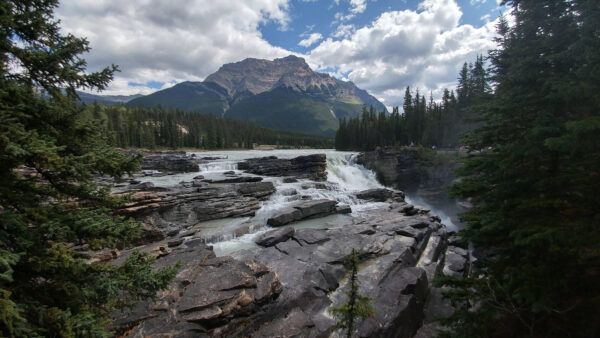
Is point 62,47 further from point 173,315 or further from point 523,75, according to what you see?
point 523,75

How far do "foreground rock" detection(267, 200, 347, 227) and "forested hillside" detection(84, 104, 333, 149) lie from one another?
5634 centimetres

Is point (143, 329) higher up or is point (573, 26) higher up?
point (573, 26)

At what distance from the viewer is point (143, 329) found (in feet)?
21.0

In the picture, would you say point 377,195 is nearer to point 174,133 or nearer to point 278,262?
point 278,262

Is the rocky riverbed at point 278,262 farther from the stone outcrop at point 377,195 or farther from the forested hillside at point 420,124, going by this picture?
the forested hillside at point 420,124

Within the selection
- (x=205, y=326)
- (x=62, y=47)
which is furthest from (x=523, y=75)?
(x=205, y=326)

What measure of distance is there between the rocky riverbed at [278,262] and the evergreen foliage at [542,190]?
134 inches

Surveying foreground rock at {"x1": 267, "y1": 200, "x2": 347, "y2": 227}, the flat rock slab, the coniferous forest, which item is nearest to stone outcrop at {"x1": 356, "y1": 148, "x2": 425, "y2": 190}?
foreground rock at {"x1": 267, "y1": 200, "x2": 347, "y2": 227}

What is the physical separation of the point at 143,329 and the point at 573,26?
14.9 metres

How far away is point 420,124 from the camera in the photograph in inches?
2712

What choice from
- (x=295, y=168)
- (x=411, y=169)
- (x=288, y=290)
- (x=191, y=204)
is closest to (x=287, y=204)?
(x=191, y=204)

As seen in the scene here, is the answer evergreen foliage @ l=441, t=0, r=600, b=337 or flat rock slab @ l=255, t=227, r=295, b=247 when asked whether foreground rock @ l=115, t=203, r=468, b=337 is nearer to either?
flat rock slab @ l=255, t=227, r=295, b=247

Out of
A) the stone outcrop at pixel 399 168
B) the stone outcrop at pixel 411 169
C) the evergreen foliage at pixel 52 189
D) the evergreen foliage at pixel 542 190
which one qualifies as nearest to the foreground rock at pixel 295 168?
the stone outcrop at pixel 399 168

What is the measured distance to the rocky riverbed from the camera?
744 cm
